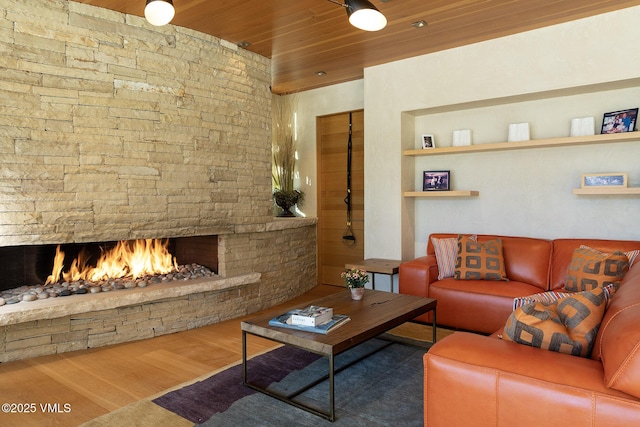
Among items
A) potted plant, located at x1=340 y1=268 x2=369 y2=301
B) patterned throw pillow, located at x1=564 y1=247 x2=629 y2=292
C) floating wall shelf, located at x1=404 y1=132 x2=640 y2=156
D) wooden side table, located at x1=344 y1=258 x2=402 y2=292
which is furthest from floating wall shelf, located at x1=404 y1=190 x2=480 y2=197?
potted plant, located at x1=340 y1=268 x2=369 y2=301

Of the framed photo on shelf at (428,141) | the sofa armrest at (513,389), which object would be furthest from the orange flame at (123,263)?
the sofa armrest at (513,389)

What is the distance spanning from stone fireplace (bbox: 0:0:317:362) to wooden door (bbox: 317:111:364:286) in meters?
1.30

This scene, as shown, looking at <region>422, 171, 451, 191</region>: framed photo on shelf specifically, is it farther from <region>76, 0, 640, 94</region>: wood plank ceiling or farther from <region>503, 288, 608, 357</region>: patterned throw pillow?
<region>503, 288, 608, 357</region>: patterned throw pillow

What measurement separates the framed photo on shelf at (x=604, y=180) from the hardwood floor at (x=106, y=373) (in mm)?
1742

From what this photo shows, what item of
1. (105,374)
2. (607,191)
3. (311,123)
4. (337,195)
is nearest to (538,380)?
(105,374)

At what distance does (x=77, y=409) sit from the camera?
2.31 meters

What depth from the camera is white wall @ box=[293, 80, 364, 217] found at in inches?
211

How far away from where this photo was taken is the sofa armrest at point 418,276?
12.3ft

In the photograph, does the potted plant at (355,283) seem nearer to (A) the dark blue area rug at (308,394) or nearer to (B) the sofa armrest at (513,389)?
(A) the dark blue area rug at (308,394)

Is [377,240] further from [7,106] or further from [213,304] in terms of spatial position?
[7,106]

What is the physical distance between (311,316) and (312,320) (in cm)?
3

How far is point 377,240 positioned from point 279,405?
2.56 m

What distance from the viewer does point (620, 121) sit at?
3410 millimetres

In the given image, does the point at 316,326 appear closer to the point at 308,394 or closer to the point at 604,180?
the point at 308,394
